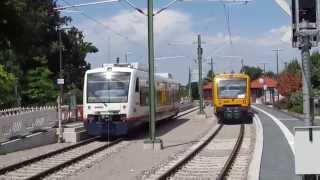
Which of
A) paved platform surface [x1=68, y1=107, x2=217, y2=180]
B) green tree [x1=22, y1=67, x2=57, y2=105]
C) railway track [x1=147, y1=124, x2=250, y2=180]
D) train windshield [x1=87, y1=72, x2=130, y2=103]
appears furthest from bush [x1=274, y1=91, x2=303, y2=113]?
railway track [x1=147, y1=124, x2=250, y2=180]

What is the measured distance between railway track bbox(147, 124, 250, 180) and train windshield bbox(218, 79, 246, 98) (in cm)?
1331

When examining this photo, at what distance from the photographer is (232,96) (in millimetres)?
41406

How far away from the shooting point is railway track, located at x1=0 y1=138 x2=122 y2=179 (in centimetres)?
1744

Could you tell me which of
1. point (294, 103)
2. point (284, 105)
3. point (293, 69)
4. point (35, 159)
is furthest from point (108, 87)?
point (293, 69)

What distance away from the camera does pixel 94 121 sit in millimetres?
28469

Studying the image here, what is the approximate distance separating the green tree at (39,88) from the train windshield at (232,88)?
19.3 meters

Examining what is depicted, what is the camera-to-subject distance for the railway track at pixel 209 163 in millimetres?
16802

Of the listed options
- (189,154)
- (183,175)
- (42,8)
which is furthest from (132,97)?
(42,8)

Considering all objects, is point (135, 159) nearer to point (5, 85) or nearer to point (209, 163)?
point (209, 163)

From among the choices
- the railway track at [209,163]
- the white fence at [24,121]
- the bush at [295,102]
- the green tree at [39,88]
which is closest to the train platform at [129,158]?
the railway track at [209,163]

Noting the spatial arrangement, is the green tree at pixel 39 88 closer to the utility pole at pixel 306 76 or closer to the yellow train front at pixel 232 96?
the yellow train front at pixel 232 96

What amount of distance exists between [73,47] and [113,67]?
45120 mm

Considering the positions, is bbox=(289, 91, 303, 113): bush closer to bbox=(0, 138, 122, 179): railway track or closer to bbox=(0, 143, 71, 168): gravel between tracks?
bbox=(0, 138, 122, 179): railway track

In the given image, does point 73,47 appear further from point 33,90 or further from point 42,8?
point 33,90
